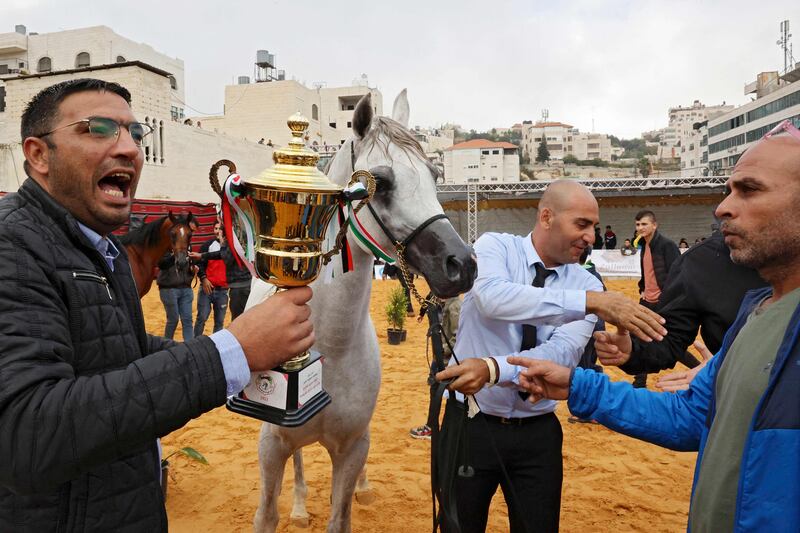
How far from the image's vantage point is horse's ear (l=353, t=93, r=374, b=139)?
225 centimetres

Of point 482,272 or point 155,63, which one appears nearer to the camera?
point 482,272

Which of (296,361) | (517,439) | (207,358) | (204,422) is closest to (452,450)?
(517,439)

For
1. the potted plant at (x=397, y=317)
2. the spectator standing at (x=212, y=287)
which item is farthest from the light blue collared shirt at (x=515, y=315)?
the potted plant at (x=397, y=317)

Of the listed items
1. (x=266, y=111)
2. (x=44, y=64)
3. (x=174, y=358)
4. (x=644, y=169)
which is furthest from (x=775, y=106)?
(x=44, y=64)

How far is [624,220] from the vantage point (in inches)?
1105

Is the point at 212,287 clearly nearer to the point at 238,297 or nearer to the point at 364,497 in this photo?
the point at 238,297

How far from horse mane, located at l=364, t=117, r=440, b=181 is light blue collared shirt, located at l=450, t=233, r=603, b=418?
1.77ft

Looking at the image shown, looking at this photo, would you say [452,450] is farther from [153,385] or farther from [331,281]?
[153,385]

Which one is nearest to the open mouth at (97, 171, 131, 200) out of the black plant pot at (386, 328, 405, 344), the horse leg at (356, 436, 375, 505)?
the horse leg at (356, 436, 375, 505)

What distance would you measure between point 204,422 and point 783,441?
5.76 m

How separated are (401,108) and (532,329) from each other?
1.41m

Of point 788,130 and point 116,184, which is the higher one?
point 788,130

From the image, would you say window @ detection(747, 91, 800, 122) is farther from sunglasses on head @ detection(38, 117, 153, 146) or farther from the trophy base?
sunglasses on head @ detection(38, 117, 153, 146)

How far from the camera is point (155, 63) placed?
4225 centimetres
